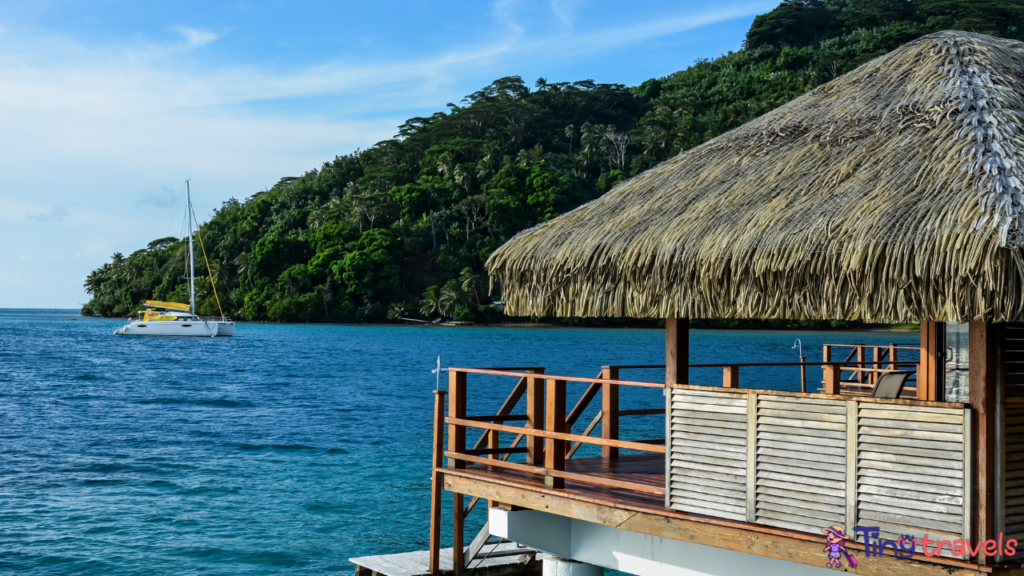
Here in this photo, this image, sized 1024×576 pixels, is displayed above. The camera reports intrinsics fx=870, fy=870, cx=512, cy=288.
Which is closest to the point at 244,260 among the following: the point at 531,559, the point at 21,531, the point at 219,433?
the point at 219,433

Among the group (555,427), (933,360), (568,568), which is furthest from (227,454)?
(933,360)

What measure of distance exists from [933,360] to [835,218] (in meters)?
1.89

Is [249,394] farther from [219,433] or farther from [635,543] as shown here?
[635,543]

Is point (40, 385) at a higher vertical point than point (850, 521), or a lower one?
lower

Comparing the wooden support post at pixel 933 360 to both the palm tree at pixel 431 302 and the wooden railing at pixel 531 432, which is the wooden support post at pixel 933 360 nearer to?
the wooden railing at pixel 531 432

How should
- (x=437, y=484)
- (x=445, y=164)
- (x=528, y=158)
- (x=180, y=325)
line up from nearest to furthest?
(x=437, y=484)
(x=180, y=325)
(x=528, y=158)
(x=445, y=164)

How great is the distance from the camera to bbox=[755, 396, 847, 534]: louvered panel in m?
4.25

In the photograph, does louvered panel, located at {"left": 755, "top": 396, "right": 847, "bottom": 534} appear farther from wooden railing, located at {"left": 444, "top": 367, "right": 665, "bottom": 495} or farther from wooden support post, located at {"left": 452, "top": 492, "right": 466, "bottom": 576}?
wooden support post, located at {"left": 452, "top": 492, "right": 466, "bottom": 576}

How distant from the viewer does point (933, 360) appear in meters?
5.57

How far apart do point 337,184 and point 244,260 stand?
55.9ft

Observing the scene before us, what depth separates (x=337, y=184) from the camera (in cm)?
9350

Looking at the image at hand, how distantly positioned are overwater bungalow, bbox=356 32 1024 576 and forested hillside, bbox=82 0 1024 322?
63.8 m

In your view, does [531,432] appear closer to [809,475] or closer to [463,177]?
[809,475]

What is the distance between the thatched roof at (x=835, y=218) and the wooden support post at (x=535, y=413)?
2.47ft
